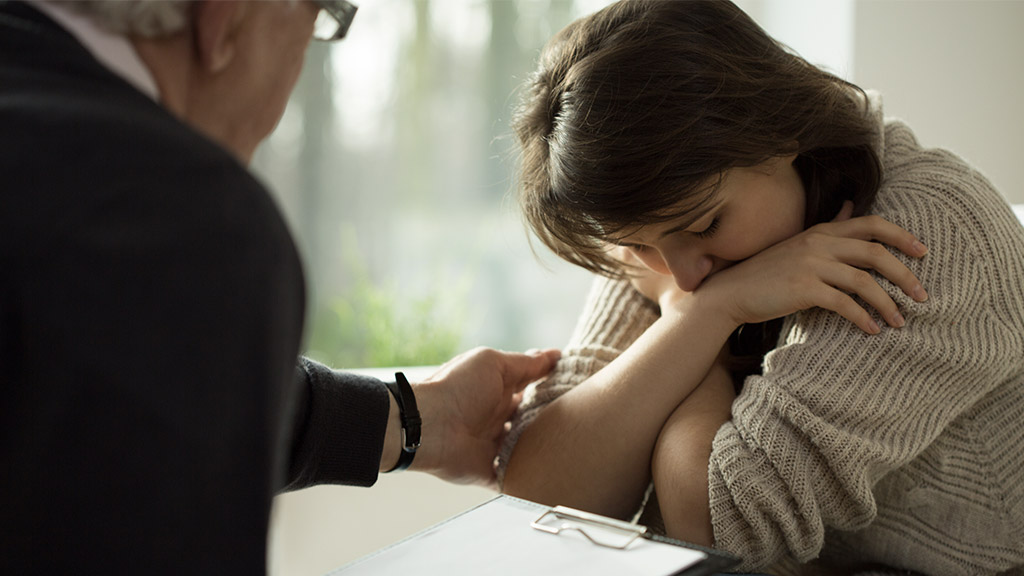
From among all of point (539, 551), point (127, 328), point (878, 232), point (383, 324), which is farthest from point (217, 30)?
point (383, 324)

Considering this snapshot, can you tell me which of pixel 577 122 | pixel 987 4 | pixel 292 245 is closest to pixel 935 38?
pixel 987 4

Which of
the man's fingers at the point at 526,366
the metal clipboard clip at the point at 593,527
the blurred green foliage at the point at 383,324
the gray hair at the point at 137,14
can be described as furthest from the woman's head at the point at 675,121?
the blurred green foliage at the point at 383,324

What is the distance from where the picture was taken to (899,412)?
0.87 meters

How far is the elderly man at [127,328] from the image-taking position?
0.44 metres

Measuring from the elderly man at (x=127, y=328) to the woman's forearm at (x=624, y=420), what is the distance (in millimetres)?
578

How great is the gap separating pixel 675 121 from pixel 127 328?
26.0 inches

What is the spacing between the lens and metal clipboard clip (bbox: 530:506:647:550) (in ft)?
2.37

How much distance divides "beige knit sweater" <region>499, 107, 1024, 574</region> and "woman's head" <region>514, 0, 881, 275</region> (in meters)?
0.10

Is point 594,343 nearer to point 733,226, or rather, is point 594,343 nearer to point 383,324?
point 733,226

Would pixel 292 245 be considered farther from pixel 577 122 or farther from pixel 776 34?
pixel 776 34

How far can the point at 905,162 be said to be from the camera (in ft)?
3.41

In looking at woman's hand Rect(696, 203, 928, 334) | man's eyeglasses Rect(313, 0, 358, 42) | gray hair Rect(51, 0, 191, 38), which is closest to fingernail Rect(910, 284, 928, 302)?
woman's hand Rect(696, 203, 928, 334)

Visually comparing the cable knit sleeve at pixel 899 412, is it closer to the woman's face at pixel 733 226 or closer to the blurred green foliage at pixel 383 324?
the woman's face at pixel 733 226

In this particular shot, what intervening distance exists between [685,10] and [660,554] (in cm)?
64
